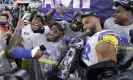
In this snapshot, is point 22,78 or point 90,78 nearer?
point 90,78

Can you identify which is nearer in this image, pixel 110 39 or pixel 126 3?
pixel 110 39

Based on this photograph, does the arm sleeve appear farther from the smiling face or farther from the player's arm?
the smiling face

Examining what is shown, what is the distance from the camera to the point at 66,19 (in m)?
4.78

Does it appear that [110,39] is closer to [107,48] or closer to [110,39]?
[110,39]

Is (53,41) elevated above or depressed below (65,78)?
above

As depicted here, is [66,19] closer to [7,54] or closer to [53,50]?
[53,50]

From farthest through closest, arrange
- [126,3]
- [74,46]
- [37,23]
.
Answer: [37,23], [126,3], [74,46]

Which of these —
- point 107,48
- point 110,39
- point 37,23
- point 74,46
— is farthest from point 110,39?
point 37,23

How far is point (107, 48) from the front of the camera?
2.44 meters

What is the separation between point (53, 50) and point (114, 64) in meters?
1.87

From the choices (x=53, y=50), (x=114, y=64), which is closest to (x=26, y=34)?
(x=53, y=50)

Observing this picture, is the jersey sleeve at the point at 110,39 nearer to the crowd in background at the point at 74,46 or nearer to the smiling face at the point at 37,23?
the crowd in background at the point at 74,46

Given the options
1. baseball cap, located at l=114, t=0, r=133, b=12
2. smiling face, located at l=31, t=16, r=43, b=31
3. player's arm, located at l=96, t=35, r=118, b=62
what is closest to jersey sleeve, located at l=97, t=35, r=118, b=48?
player's arm, located at l=96, t=35, r=118, b=62

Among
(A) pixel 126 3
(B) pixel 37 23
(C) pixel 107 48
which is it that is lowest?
(B) pixel 37 23
